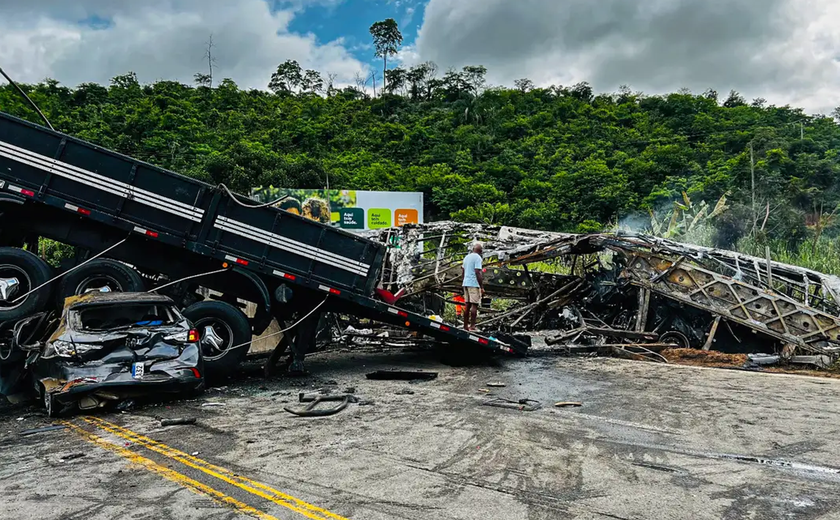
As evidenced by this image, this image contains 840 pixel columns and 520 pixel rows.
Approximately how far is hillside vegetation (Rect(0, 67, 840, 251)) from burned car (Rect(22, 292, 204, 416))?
90.0 feet

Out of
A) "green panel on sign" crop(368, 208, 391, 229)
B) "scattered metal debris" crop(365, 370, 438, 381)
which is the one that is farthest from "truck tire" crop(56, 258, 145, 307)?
"green panel on sign" crop(368, 208, 391, 229)

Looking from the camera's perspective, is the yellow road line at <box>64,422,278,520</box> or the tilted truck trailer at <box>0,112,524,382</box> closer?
the yellow road line at <box>64,422,278,520</box>

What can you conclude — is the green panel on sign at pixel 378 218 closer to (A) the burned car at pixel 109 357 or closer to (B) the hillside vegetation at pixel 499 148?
(B) the hillside vegetation at pixel 499 148

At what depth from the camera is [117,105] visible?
148ft

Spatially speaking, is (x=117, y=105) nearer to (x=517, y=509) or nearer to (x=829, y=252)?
(x=829, y=252)

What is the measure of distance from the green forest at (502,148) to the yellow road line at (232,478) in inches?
1117

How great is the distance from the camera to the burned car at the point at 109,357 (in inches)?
267

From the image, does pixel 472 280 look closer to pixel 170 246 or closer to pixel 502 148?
pixel 170 246

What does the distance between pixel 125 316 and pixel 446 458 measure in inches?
203

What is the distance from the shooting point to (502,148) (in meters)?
49.7

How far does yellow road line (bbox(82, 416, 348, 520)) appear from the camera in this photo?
3.88 meters

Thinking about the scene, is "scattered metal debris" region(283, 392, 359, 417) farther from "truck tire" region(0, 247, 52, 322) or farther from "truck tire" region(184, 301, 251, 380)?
"truck tire" region(0, 247, 52, 322)

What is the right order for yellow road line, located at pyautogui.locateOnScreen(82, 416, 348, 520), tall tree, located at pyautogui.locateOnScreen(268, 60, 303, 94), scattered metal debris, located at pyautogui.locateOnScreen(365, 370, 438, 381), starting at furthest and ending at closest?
tall tree, located at pyautogui.locateOnScreen(268, 60, 303, 94) < scattered metal debris, located at pyautogui.locateOnScreen(365, 370, 438, 381) < yellow road line, located at pyautogui.locateOnScreen(82, 416, 348, 520)

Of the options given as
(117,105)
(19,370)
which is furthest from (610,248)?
(117,105)
